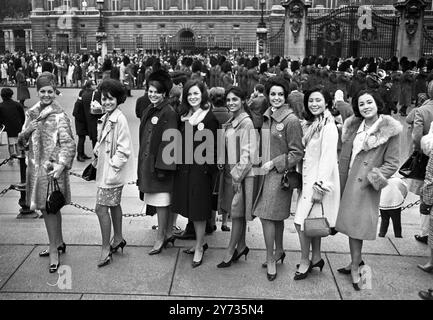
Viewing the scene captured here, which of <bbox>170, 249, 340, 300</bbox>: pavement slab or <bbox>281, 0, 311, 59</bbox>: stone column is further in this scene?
<bbox>281, 0, 311, 59</bbox>: stone column

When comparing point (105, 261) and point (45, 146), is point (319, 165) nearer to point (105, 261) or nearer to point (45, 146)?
point (105, 261)

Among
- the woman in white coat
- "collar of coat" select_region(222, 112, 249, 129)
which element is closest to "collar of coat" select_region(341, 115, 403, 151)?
the woman in white coat

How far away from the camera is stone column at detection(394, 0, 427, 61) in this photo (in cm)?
2403

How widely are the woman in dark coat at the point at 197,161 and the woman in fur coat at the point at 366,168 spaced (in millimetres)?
1353

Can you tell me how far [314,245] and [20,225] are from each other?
378cm

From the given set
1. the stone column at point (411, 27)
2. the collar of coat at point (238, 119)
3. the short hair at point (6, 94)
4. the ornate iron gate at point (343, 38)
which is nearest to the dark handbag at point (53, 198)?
the collar of coat at point (238, 119)

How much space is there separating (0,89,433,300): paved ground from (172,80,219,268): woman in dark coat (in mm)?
449

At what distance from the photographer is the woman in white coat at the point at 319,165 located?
4664mm

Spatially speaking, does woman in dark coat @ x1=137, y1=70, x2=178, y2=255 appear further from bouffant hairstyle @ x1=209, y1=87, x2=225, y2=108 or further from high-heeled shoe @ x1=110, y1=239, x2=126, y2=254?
bouffant hairstyle @ x1=209, y1=87, x2=225, y2=108

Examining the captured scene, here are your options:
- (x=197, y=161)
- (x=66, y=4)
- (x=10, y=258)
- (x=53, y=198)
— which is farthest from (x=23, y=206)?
(x=66, y=4)

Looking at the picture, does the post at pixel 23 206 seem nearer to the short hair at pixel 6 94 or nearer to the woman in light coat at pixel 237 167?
the short hair at pixel 6 94
